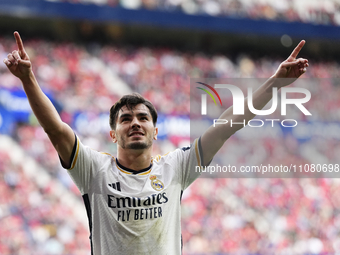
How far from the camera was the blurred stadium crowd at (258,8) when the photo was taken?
15367mm

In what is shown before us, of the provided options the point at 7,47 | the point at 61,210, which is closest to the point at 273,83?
the point at 61,210

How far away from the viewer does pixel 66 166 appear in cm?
219

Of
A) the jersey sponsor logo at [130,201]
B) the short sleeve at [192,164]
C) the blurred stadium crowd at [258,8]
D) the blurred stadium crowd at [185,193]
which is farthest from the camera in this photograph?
the blurred stadium crowd at [258,8]

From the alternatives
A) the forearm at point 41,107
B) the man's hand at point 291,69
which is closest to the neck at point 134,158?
the forearm at point 41,107

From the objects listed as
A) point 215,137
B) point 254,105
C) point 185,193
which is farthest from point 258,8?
point 215,137

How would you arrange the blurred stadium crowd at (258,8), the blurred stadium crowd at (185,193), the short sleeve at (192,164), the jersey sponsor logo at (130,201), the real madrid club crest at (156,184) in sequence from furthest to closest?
the blurred stadium crowd at (258,8)
the blurred stadium crowd at (185,193)
the short sleeve at (192,164)
the real madrid club crest at (156,184)
the jersey sponsor logo at (130,201)

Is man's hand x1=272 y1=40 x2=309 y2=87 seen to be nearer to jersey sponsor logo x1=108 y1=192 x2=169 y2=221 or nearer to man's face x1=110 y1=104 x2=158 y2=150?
man's face x1=110 y1=104 x2=158 y2=150

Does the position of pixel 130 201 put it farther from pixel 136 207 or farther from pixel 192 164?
pixel 192 164

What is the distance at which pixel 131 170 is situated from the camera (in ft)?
7.75

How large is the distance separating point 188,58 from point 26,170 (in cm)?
850

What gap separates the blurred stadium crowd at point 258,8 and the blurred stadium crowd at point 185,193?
1843 millimetres

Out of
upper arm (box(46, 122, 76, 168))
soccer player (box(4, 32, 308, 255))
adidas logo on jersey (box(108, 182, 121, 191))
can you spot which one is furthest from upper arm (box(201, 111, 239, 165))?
upper arm (box(46, 122, 76, 168))

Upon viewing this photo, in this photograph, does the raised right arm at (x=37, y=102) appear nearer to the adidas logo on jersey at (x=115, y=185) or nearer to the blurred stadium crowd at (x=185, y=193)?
the adidas logo on jersey at (x=115, y=185)

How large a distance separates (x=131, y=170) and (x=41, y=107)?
657mm
